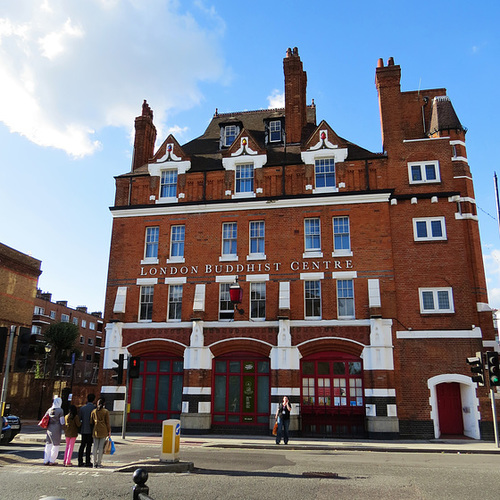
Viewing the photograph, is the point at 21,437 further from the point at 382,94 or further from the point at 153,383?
the point at 382,94

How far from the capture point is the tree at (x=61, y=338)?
54.4 metres

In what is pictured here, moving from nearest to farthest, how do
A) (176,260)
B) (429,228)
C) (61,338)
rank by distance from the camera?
(429,228)
(176,260)
(61,338)

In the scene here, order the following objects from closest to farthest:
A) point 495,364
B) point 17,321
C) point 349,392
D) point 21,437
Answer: point 495,364
point 21,437
point 349,392
point 17,321

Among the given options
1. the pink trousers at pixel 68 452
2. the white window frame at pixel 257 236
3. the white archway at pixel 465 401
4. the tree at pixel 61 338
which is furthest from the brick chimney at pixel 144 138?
the tree at pixel 61 338

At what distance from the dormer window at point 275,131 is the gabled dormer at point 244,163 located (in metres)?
2.44

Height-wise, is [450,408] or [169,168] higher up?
[169,168]

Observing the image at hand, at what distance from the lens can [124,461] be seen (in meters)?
13.4

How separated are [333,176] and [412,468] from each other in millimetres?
16634

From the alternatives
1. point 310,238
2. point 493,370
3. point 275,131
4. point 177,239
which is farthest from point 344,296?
point 275,131

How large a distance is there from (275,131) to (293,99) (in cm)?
217

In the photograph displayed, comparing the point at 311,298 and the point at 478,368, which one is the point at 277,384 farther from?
the point at 478,368

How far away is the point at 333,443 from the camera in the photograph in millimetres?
19422

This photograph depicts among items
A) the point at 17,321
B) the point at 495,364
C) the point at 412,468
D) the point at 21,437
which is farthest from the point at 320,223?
the point at 17,321

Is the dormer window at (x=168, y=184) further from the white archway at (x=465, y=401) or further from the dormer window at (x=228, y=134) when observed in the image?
the white archway at (x=465, y=401)
